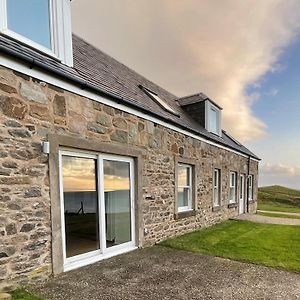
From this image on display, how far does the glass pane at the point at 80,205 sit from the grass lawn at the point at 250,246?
2679 mm

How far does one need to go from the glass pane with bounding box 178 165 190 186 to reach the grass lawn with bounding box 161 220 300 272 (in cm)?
189

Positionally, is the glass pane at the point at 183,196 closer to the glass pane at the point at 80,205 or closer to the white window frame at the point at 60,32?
the glass pane at the point at 80,205

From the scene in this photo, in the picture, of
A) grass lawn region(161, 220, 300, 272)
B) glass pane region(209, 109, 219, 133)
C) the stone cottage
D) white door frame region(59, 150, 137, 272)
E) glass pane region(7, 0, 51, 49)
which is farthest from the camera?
glass pane region(209, 109, 219, 133)

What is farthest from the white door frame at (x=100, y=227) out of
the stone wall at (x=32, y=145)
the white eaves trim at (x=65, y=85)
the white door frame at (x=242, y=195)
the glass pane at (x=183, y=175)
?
the white door frame at (x=242, y=195)

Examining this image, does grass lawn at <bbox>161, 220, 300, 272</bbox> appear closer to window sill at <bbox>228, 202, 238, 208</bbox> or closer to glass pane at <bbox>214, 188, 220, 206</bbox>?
glass pane at <bbox>214, 188, 220, 206</bbox>

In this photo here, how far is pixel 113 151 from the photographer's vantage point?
227 inches

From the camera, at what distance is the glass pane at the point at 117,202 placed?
5801 millimetres

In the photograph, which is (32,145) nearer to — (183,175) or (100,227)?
(100,227)

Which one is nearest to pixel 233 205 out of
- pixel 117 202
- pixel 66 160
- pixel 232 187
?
Answer: pixel 232 187

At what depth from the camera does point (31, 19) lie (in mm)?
4766

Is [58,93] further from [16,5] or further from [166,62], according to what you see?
[166,62]

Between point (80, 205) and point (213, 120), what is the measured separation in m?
9.89

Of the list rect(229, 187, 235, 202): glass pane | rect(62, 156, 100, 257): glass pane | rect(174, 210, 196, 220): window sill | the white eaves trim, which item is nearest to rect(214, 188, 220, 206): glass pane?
rect(229, 187, 235, 202): glass pane

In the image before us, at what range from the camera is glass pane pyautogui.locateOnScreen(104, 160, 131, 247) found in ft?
19.0
